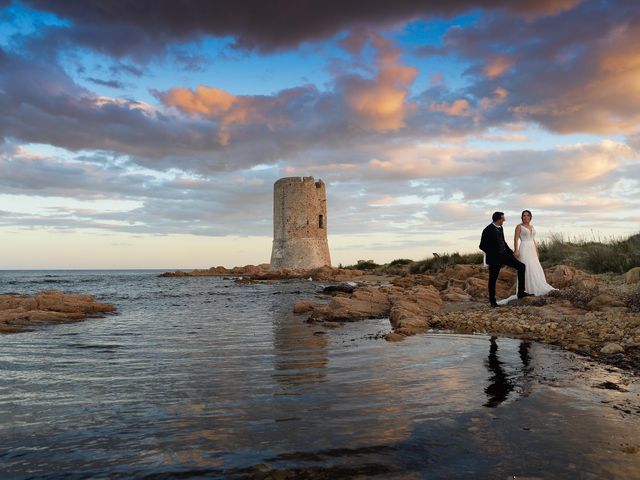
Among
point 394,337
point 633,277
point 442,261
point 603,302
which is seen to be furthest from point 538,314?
point 442,261

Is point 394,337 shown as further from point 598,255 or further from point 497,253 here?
point 598,255

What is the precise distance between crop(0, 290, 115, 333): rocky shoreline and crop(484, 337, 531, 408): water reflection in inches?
327

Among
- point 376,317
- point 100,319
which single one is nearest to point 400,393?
point 376,317

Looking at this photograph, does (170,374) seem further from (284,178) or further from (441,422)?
(284,178)

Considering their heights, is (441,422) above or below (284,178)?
below

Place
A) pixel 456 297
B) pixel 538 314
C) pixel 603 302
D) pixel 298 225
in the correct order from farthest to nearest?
pixel 298 225 → pixel 456 297 → pixel 538 314 → pixel 603 302

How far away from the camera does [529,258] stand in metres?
10.7

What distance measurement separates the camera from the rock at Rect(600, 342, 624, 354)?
17.7 feet

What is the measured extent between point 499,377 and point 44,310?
10.5m

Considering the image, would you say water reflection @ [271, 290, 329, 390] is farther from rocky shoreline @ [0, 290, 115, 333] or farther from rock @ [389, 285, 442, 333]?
rocky shoreline @ [0, 290, 115, 333]

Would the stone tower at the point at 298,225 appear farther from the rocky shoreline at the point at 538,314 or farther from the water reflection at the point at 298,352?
the water reflection at the point at 298,352

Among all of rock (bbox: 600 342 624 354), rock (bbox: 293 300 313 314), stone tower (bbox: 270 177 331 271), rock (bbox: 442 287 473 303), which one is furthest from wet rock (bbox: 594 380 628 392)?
stone tower (bbox: 270 177 331 271)

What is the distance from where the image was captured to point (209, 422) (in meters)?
3.36

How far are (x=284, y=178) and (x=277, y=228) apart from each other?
155 inches
